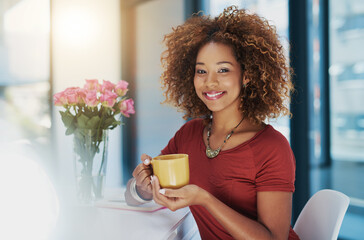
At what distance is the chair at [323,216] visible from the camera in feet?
3.19

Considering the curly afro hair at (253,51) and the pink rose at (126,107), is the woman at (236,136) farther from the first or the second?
the pink rose at (126,107)

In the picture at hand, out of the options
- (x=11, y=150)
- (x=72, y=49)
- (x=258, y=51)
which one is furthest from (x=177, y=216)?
(x=72, y=49)

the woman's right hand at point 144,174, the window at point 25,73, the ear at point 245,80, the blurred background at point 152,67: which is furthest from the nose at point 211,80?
the window at point 25,73

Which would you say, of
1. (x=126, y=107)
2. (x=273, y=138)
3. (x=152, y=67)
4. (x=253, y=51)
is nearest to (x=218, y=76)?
(x=253, y=51)

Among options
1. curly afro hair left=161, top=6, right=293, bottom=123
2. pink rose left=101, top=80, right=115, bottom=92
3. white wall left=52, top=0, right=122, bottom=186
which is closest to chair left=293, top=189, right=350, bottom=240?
curly afro hair left=161, top=6, right=293, bottom=123

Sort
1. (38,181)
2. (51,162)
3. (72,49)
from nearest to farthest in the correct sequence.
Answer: (38,181) < (51,162) < (72,49)

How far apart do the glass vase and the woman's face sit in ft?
1.49

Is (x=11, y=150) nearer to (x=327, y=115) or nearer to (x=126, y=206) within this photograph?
(x=126, y=206)

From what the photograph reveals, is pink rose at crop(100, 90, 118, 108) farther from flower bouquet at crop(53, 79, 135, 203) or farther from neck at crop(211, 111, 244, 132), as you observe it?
neck at crop(211, 111, 244, 132)

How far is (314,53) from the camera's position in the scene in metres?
2.33

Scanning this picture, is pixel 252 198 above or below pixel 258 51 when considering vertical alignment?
below

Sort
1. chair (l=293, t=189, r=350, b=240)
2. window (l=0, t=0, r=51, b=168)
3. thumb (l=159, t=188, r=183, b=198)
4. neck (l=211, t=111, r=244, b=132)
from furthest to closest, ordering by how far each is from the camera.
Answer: window (l=0, t=0, r=51, b=168)
neck (l=211, t=111, r=244, b=132)
chair (l=293, t=189, r=350, b=240)
thumb (l=159, t=188, r=183, b=198)

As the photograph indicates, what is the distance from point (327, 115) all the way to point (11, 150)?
2.60 metres

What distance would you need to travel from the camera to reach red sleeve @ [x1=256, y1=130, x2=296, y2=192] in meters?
1.00
